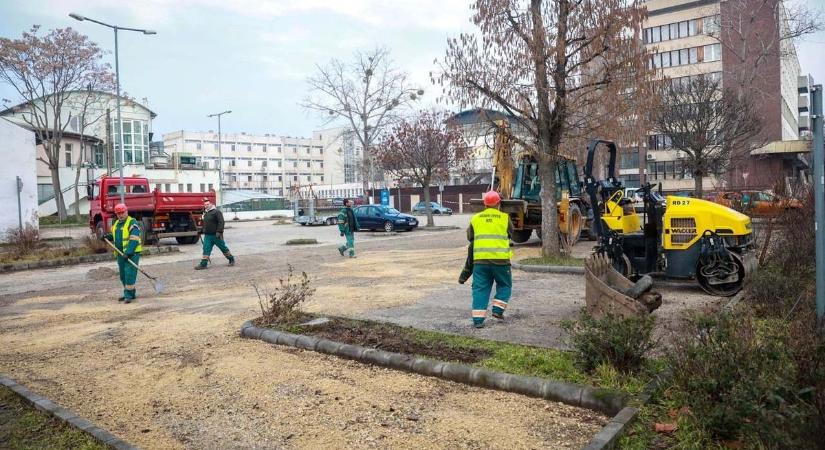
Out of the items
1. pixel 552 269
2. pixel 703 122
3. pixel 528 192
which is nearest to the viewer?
pixel 552 269

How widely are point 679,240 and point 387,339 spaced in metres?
5.09

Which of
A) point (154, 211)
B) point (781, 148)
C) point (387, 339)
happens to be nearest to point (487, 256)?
point (387, 339)

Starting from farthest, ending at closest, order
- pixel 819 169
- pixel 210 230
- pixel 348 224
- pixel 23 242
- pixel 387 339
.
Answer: pixel 23 242
pixel 348 224
pixel 210 230
pixel 387 339
pixel 819 169

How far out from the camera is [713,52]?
2366 inches

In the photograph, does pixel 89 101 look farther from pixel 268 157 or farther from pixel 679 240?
pixel 268 157

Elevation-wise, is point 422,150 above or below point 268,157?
below

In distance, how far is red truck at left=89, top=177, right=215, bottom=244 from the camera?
23969mm

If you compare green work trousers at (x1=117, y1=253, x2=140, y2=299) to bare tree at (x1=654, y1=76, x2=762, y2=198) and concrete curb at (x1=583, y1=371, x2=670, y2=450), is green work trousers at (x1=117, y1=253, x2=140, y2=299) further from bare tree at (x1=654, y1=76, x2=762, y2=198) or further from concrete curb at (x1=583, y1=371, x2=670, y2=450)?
bare tree at (x1=654, y1=76, x2=762, y2=198)

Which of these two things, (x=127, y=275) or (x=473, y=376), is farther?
(x=127, y=275)

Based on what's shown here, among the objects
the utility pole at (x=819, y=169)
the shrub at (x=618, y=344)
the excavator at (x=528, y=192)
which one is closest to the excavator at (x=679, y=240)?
the utility pole at (x=819, y=169)

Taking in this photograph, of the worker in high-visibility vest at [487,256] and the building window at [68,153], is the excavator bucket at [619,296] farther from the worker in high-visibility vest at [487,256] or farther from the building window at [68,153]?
the building window at [68,153]

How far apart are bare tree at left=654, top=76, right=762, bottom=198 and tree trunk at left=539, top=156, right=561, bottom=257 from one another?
1542cm

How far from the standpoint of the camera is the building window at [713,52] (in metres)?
59.6

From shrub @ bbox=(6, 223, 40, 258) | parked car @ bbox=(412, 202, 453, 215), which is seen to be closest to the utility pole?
shrub @ bbox=(6, 223, 40, 258)
